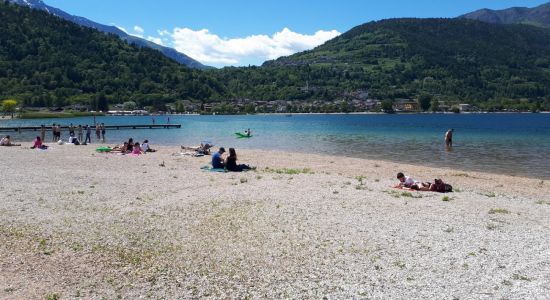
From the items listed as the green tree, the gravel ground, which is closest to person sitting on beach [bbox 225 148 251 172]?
the gravel ground

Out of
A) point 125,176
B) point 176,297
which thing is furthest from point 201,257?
point 125,176

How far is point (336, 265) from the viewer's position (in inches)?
400

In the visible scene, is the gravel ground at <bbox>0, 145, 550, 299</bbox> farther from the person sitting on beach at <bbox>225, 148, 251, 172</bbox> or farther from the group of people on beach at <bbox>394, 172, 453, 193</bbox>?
the person sitting on beach at <bbox>225, 148, 251, 172</bbox>

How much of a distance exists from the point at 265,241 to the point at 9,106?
166 meters

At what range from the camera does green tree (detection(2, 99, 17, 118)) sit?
5931 inches

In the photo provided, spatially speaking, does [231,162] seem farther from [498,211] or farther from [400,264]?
[400,264]

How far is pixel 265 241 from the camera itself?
11875mm

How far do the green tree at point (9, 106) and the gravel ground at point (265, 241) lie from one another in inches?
5860

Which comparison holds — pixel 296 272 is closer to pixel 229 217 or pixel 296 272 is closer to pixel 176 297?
pixel 176 297

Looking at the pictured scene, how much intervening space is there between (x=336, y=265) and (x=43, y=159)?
26243 mm

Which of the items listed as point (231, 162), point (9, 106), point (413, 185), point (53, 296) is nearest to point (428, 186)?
point (413, 185)

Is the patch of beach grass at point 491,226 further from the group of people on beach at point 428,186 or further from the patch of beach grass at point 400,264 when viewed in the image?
the group of people on beach at point 428,186

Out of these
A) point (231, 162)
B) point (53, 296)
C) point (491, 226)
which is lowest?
point (53, 296)

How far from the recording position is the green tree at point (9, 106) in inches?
5931
